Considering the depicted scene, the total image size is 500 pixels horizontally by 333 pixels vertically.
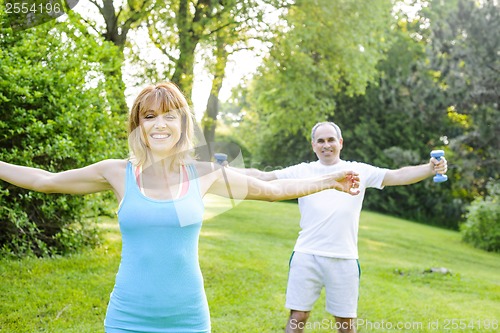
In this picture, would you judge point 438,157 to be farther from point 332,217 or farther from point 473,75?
point 473,75

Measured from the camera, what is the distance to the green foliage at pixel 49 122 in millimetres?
6750

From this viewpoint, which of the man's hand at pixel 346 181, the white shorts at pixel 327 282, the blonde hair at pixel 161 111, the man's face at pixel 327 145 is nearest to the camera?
the blonde hair at pixel 161 111

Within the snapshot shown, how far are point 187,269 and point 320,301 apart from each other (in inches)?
221

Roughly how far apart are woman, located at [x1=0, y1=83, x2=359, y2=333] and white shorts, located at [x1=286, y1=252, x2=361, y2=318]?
220 centimetres

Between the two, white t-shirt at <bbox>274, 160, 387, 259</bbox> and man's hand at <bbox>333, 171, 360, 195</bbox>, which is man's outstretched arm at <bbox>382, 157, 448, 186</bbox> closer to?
white t-shirt at <bbox>274, 160, 387, 259</bbox>

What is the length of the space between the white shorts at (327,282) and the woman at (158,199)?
2.20 metres

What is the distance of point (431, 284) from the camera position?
380 inches

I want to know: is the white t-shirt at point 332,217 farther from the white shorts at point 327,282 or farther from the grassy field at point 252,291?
the grassy field at point 252,291

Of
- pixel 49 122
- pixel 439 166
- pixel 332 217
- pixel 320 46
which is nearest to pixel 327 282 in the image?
pixel 332 217

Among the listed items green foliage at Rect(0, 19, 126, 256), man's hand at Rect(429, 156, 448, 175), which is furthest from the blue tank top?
green foliage at Rect(0, 19, 126, 256)

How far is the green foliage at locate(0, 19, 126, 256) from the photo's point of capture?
675 centimetres

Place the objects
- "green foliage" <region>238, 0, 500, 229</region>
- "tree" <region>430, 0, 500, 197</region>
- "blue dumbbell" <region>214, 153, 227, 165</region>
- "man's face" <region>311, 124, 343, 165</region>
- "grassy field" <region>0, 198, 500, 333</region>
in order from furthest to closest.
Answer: "green foliage" <region>238, 0, 500, 229</region>, "tree" <region>430, 0, 500, 197</region>, "grassy field" <region>0, 198, 500, 333</region>, "man's face" <region>311, 124, 343, 165</region>, "blue dumbbell" <region>214, 153, 227, 165</region>

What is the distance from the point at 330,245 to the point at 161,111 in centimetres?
261

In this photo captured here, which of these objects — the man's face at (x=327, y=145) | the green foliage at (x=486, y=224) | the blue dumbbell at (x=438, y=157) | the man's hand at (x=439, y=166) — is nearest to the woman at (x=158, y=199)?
the blue dumbbell at (x=438, y=157)
